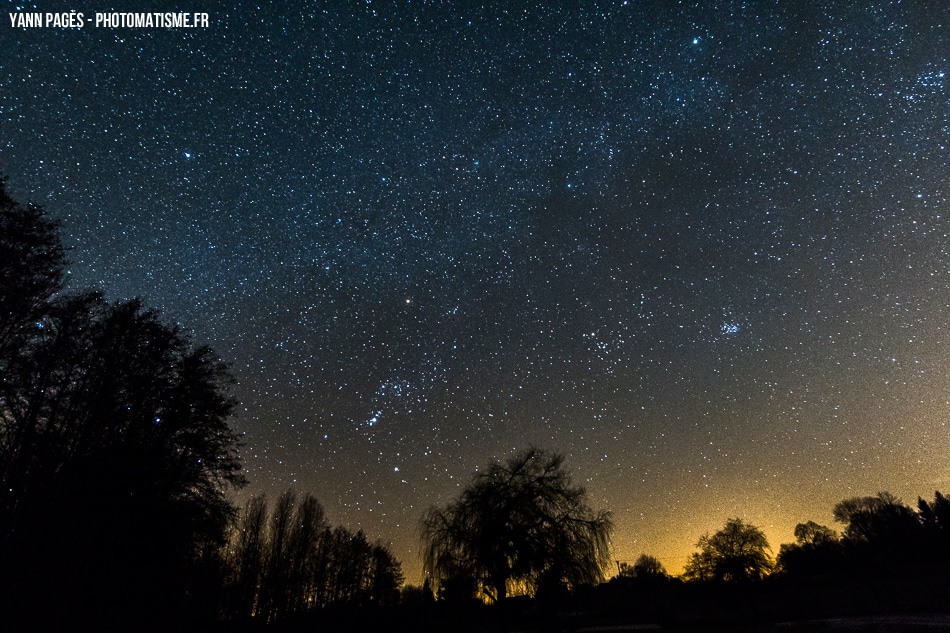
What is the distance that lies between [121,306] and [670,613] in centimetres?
5167

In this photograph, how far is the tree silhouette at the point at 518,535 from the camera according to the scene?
25.6 m

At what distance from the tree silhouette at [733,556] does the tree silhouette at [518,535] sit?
3103 cm

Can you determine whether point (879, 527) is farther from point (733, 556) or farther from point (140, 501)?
point (140, 501)

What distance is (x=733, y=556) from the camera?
49.5 meters

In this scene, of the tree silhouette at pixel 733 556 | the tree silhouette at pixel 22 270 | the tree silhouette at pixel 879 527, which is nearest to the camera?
the tree silhouette at pixel 22 270

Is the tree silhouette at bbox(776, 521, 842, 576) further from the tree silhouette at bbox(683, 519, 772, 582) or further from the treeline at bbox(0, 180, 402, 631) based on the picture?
the treeline at bbox(0, 180, 402, 631)

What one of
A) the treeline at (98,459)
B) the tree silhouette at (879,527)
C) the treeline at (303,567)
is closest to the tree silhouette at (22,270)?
the treeline at (98,459)

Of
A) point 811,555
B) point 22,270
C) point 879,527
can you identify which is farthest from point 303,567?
point 879,527

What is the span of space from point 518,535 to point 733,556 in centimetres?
3743

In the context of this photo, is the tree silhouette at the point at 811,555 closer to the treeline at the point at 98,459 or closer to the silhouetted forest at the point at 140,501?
the silhouetted forest at the point at 140,501

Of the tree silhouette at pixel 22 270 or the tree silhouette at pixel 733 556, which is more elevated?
the tree silhouette at pixel 22 270

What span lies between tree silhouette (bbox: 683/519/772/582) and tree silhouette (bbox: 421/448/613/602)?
3103 centimetres

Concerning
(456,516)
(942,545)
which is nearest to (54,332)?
(456,516)

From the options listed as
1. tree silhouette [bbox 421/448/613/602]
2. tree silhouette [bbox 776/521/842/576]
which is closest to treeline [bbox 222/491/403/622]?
tree silhouette [bbox 421/448/613/602]
